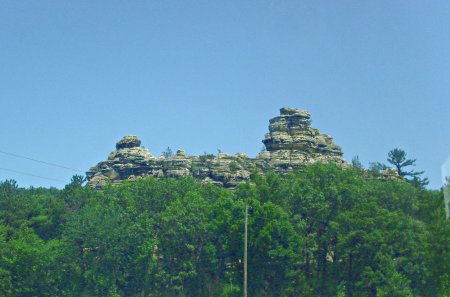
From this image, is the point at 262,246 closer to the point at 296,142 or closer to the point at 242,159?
the point at 242,159

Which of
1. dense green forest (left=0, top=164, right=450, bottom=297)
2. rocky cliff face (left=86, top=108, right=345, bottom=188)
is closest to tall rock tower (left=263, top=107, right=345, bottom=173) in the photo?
rocky cliff face (left=86, top=108, right=345, bottom=188)

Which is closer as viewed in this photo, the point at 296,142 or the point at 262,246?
the point at 262,246

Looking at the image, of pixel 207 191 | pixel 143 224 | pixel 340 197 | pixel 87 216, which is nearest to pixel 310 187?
pixel 340 197

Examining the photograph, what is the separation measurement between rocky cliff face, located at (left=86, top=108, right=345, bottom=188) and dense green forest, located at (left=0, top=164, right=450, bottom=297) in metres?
37.3

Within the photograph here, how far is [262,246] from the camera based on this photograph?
Result: 56.7 meters

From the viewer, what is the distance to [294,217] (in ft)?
195

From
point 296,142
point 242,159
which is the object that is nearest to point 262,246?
point 242,159

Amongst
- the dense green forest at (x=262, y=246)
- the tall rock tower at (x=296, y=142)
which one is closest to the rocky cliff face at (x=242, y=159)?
the tall rock tower at (x=296, y=142)

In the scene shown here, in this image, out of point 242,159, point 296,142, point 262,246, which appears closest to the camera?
point 262,246

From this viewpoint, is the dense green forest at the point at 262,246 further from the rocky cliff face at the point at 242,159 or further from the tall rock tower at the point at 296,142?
the tall rock tower at the point at 296,142

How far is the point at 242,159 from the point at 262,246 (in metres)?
51.7

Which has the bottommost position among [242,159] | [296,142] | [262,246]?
[262,246]

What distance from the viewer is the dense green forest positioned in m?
56.2

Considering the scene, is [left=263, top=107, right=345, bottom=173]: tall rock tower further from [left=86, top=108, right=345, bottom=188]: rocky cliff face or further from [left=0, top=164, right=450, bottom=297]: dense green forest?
[left=0, top=164, right=450, bottom=297]: dense green forest
